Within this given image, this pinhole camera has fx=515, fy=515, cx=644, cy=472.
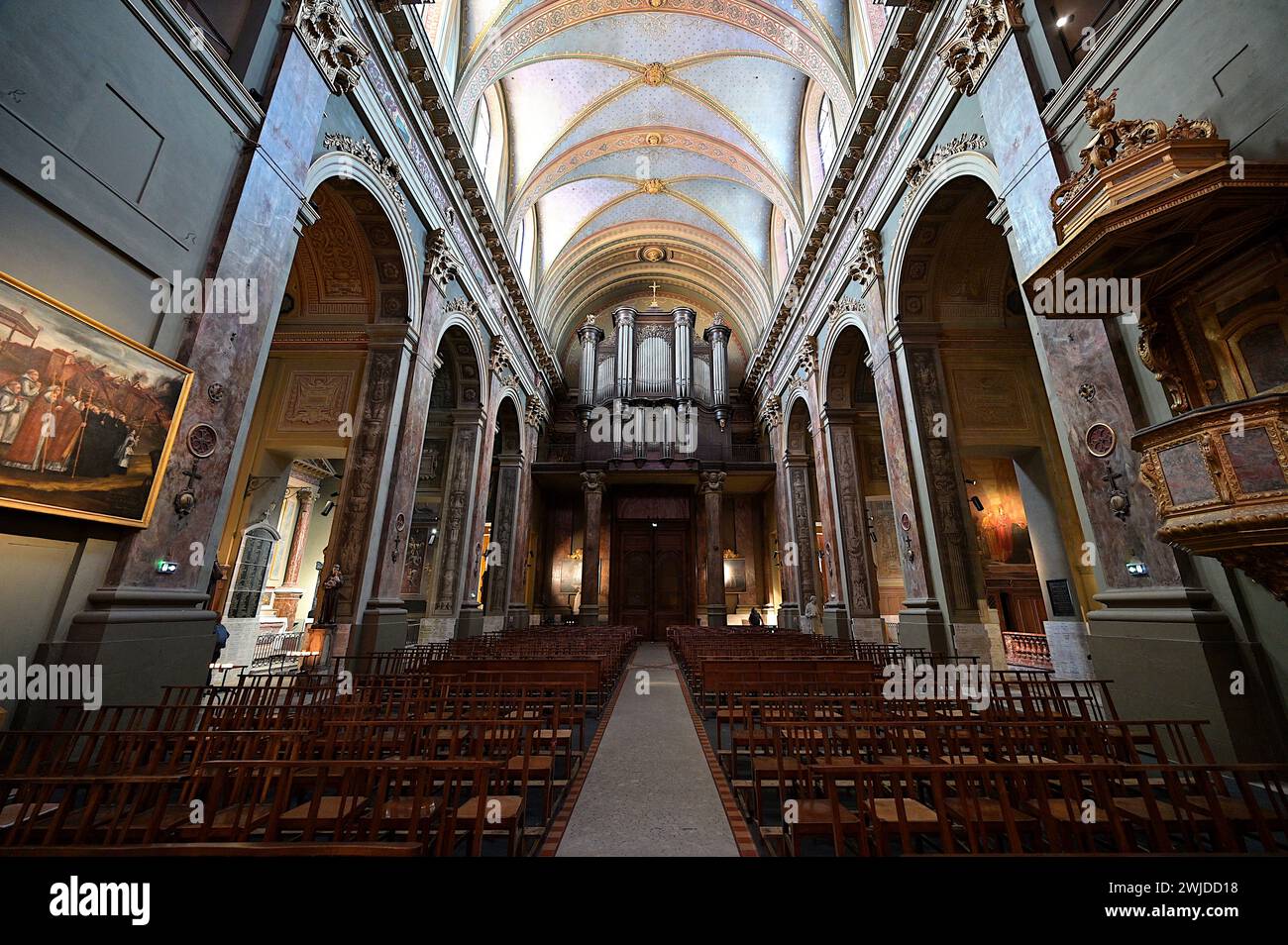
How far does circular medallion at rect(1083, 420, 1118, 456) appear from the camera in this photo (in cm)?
396

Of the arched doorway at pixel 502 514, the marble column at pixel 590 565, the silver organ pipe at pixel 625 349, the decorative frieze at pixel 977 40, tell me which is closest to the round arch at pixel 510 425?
Result: the arched doorway at pixel 502 514

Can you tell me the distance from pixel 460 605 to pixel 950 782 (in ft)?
29.8

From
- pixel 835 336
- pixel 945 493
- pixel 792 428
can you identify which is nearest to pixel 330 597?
pixel 945 493

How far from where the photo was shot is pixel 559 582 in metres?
17.8

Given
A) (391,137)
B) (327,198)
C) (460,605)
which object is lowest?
(460,605)

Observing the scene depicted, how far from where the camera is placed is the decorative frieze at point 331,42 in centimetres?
529

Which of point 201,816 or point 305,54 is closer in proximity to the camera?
point 201,816

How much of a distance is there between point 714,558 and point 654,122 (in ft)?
39.6

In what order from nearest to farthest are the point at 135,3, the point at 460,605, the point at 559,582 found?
the point at 135,3
the point at 460,605
the point at 559,582

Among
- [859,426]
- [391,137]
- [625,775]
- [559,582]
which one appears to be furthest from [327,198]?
[559,582]

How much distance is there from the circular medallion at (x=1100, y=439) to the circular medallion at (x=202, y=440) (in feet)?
23.2

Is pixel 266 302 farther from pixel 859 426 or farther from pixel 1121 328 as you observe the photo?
pixel 859 426

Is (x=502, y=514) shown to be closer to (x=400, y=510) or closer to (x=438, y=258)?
(x=400, y=510)

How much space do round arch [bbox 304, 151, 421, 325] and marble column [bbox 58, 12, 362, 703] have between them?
0.39 meters
